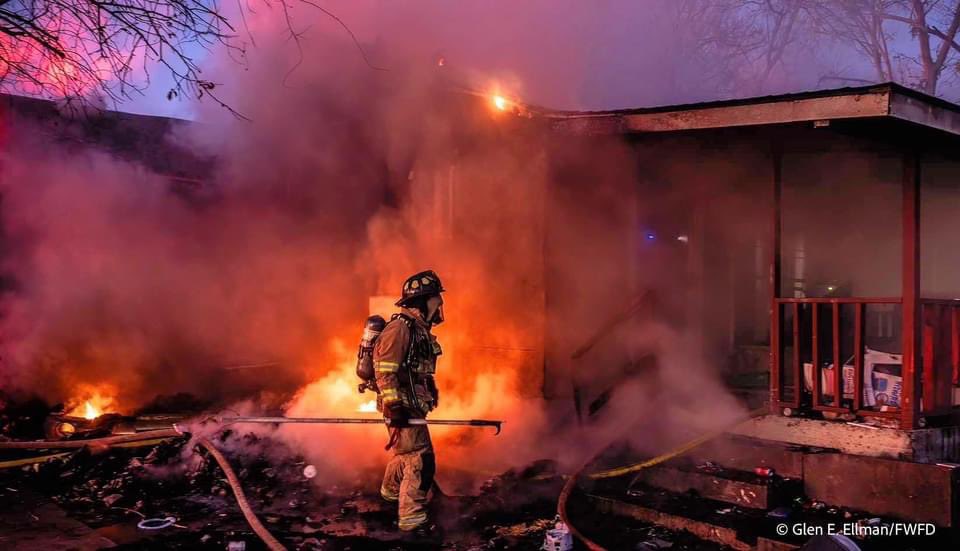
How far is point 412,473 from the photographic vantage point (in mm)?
6242

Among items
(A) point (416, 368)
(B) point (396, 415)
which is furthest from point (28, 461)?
(A) point (416, 368)

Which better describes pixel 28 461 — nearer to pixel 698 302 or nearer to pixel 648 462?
pixel 648 462

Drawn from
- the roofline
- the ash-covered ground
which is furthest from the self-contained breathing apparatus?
the roofline

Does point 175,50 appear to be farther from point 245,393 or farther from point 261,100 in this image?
point 245,393

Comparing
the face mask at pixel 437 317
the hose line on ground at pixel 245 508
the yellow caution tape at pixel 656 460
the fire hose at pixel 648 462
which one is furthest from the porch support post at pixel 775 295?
the hose line on ground at pixel 245 508

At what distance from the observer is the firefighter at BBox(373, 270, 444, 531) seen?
6.15m

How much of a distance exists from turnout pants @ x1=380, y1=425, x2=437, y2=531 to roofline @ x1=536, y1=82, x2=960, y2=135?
3835 millimetres

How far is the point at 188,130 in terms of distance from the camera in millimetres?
11852

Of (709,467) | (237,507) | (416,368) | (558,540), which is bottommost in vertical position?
(237,507)

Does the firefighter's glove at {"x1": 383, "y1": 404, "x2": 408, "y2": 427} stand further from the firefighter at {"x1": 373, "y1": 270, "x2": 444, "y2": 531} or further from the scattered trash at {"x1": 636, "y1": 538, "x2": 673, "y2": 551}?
the scattered trash at {"x1": 636, "y1": 538, "x2": 673, "y2": 551}

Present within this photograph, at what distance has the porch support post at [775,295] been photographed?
22.9ft

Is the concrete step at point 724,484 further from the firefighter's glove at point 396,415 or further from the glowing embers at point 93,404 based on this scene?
the glowing embers at point 93,404

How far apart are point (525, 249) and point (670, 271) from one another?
2.22 metres

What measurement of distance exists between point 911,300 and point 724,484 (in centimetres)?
234
